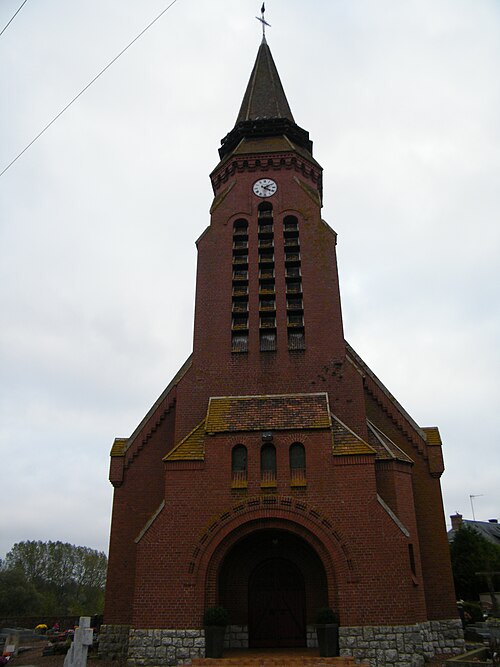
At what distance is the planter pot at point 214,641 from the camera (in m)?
16.0

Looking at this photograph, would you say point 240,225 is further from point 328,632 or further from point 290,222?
point 328,632

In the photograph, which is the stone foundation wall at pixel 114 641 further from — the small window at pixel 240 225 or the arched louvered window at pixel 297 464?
the small window at pixel 240 225

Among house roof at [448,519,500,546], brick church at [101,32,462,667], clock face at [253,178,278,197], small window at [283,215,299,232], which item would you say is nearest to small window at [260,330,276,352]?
brick church at [101,32,462,667]

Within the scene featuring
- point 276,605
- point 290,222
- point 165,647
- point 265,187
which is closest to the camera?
point 165,647

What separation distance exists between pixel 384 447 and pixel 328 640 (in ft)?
22.2

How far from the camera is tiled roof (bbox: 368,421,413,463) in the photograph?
19406mm

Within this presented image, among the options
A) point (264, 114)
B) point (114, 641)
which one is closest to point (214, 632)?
point (114, 641)

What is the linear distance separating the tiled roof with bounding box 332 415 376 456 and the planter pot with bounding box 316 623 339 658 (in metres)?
5.22

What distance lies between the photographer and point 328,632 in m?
16.1

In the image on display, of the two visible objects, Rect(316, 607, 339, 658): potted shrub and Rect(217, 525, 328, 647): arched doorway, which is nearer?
Rect(316, 607, 339, 658): potted shrub

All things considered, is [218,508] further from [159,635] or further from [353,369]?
[353,369]

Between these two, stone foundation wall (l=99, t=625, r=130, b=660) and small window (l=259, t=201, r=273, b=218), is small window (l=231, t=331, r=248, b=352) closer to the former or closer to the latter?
small window (l=259, t=201, r=273, b=218)

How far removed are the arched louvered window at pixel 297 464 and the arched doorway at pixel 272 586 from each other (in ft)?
5.70

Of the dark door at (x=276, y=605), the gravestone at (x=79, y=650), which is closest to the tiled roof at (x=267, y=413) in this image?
the dark door at (x=276, y=605)
